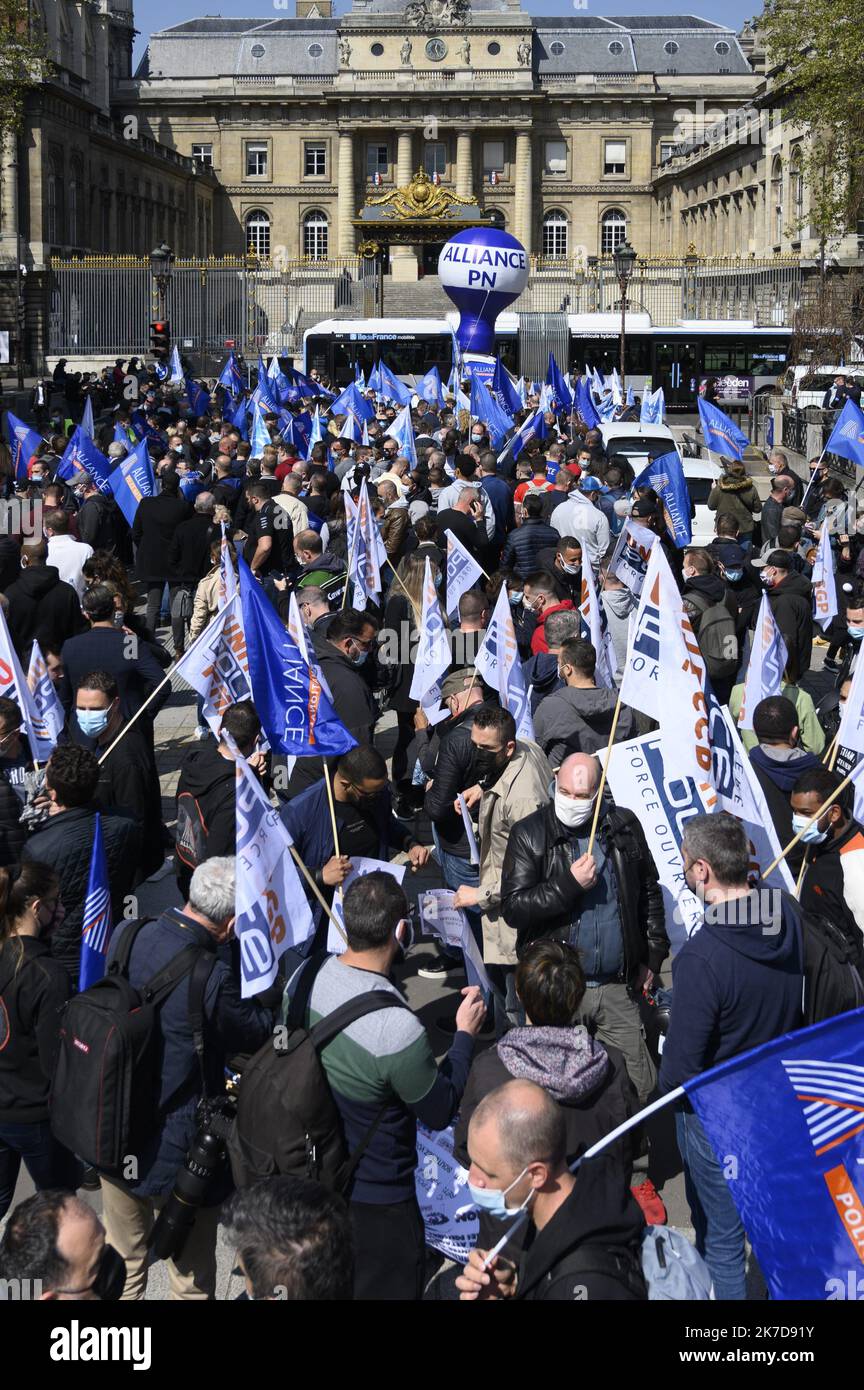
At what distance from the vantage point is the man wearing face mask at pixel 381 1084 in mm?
3834

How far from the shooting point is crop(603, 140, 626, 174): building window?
270 ft

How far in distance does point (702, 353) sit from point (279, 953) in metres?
35.8

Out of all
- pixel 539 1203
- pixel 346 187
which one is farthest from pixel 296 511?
pixel 346 187

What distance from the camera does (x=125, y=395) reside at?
28.1 m

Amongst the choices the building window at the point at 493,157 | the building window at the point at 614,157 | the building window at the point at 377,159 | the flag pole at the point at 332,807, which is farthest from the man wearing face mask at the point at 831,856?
the building window at the point at 614,157

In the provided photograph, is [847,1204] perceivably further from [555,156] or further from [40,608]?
[555,156]

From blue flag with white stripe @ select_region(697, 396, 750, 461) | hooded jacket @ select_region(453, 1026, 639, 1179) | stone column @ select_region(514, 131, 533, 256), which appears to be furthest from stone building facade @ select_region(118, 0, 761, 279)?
hooded jacket @ select_region(453, 1026, 639, 1179)

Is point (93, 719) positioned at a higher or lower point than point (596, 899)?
higher

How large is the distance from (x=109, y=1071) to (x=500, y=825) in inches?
86.4

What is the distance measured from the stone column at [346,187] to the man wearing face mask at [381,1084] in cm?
7820

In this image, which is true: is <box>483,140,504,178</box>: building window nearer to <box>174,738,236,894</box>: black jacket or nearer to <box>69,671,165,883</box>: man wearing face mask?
<box>69,671,165,883</box>: man wearing face mask

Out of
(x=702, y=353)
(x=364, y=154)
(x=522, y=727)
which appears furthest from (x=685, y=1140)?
(x=364, y=154)

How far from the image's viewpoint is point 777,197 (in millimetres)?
59844

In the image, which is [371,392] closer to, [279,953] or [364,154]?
[279,953]
